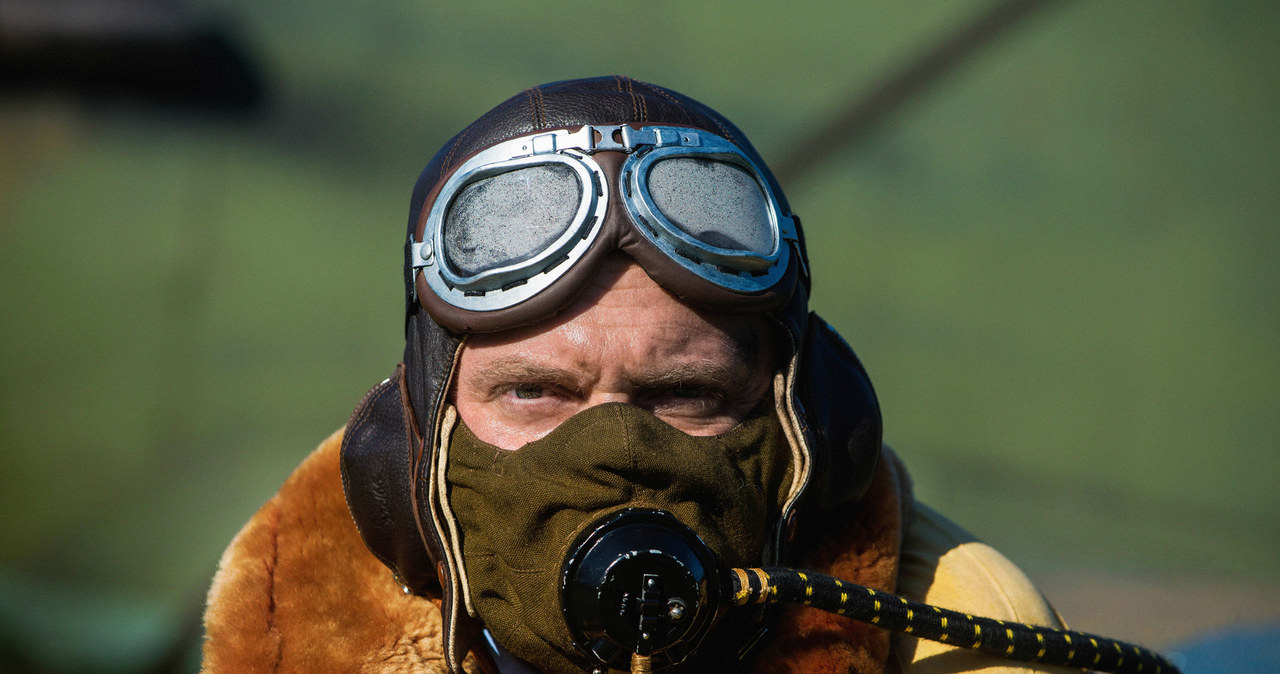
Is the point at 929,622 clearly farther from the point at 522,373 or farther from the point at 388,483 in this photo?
the point at 388,483

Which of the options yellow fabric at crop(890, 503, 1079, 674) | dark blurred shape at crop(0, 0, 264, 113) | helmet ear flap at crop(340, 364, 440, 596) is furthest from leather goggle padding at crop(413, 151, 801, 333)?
dark blurred shape at crop(0, 0, 264, 113)

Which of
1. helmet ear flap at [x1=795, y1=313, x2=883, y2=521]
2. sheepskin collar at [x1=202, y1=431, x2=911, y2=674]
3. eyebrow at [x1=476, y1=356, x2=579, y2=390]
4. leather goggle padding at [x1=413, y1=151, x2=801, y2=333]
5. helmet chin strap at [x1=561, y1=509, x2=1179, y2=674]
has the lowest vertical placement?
sheepskin collar at [x1=202, y1=431, x2=911, y2=674]

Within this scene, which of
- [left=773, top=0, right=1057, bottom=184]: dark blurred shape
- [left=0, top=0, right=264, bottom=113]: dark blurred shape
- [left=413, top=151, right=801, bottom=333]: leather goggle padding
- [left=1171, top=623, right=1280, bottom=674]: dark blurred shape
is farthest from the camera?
[left=773, top=0, right=1057, bottom=184]: dark blurred shape

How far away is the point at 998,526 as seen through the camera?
3277mm

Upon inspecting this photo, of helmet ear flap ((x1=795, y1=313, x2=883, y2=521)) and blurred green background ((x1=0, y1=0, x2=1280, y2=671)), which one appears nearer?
helmet ear flap ((x1=795, y1=313, x2=883, y2=521))

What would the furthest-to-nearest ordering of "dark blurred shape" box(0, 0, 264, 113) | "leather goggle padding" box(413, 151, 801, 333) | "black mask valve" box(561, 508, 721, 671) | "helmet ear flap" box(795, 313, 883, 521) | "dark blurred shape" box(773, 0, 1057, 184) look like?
"dark blurred shape" box(773, 0, 1057, 184) → "dark blurred shape" box(0, 0, 264, 113) → "helmet ear flap" box(795, 313, 883, 521) → "leather goggle padding" box(413, 151, 801, 333) → "black mask valve" box(561, 508, 721, 671)

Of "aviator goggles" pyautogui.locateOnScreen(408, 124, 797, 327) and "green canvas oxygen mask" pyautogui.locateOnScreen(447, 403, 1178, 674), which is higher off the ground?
"aviator goggles" pyautogui.locateOnScreen(408, 124, 797, 327)

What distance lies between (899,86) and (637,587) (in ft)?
8.38

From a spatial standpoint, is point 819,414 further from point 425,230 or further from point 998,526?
point 998,526

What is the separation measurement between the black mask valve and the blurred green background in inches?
74.7

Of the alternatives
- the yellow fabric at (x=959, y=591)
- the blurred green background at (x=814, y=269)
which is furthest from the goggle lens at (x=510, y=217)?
the blurred green background at (x=814, y=269)

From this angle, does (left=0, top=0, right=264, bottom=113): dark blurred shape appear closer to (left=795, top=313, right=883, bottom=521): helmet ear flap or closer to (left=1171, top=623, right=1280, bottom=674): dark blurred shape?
(left=795, top=313, right=883, bottom=521): helmet ear flap

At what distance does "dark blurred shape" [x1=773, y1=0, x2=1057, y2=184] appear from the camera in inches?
128

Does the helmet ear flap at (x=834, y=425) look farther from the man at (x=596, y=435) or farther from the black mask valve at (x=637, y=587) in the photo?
the black mask valve at (x=637, y=587)
